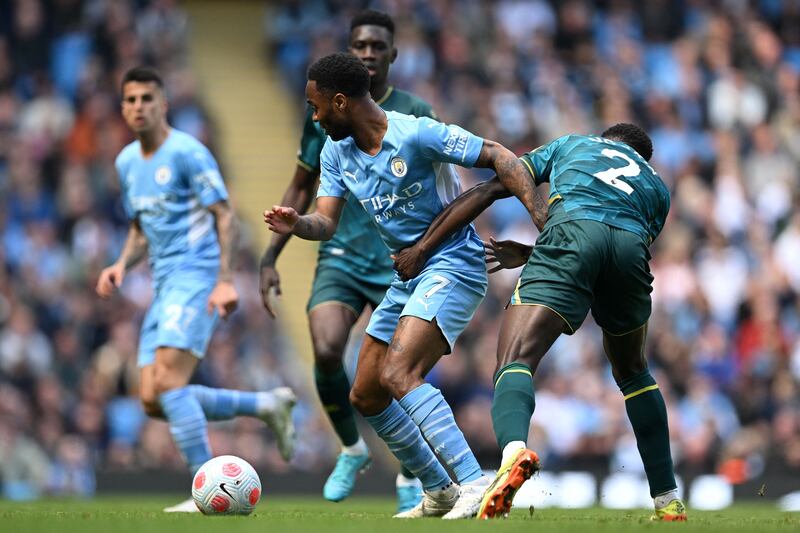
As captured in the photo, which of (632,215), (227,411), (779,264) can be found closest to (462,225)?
(632,215)

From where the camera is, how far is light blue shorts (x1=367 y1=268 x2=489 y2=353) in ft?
26.2

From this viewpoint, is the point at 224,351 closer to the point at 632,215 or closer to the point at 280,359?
the point at 280,359

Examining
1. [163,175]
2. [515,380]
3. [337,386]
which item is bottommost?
[337,386]

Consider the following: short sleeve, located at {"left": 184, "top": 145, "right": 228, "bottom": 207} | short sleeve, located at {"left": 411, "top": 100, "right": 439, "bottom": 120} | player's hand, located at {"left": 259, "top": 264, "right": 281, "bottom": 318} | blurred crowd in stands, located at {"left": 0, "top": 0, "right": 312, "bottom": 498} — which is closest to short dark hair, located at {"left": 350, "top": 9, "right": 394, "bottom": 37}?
short sleeve, located at {"left": 411, "top": 100, "right": 439, "bottom": 120}

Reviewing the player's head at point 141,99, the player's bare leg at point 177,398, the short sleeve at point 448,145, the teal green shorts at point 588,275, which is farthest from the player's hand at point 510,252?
the player's head at point 141,99

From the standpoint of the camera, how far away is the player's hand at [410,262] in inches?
318

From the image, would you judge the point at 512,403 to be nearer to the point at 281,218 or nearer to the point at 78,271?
the point at 281,218

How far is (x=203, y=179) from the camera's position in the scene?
10.2 metres

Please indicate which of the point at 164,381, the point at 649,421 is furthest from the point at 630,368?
the point at 164,381

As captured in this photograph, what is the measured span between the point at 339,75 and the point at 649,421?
2.61 m

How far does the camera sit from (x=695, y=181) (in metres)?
17.8

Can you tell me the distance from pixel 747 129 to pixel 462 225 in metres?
11.4

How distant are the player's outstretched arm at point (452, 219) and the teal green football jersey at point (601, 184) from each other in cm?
29

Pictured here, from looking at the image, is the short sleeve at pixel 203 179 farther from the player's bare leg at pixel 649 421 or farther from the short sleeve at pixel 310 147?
the player's bare leg at pixel 649 421
